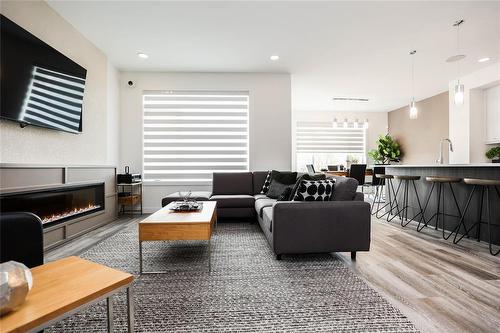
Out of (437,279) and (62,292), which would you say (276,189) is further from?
(62,292)

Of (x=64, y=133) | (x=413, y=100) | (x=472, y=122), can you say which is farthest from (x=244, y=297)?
(x=472, y=122)

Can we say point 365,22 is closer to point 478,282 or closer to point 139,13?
point 139,13

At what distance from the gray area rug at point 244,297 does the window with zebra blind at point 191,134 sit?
254 centimetres

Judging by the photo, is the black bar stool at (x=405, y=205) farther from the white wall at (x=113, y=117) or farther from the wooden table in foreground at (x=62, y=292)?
the white wall at (x=113, y=117)

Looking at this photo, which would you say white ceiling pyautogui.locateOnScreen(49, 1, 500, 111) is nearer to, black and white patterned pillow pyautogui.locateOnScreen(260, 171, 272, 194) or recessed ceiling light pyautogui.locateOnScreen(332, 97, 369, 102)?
recessed ceiling light pyautogui.locateOnScreen(332, 97, 369, 102)

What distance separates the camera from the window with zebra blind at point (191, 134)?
16.5 ft

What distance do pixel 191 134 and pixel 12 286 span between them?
443cm

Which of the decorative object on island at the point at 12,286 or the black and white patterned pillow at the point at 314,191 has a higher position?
the black and white patterned pillow at the point at 314,191

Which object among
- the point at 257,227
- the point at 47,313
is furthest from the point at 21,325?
the point at 257,227

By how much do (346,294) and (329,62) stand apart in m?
4.02

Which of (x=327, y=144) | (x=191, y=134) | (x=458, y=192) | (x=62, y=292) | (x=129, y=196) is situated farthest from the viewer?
(x=327, y=144)

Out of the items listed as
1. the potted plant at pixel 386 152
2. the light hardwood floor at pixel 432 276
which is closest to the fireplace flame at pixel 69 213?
the light hardwood floor at pixel 432 276

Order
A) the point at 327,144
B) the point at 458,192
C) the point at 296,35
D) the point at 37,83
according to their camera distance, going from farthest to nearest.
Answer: the point at 327,144
the point at 296,35
the point at 458,192
the point at 37,83

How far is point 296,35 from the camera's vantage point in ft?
11.7
